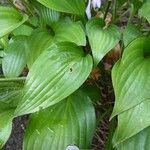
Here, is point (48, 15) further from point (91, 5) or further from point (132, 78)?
point (132, 78)

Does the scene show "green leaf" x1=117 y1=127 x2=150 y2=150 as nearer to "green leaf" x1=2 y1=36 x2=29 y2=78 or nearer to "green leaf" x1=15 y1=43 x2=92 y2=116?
"green leaf" x1=15 y1=43 x2=92 y2=116

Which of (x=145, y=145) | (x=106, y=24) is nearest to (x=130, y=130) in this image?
(x=145, y=145)

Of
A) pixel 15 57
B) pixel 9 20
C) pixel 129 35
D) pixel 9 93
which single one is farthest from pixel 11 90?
pixel 129 35

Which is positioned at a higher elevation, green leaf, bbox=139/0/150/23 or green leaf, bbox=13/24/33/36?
green leaf, bbox=139/0/150/23

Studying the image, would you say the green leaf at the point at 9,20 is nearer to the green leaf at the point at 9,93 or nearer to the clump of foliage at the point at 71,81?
the clump of foliage at the point at 71,81

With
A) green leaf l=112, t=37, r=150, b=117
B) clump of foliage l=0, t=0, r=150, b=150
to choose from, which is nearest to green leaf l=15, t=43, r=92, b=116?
clump of foliage l=0, t=0, r=150, b=150

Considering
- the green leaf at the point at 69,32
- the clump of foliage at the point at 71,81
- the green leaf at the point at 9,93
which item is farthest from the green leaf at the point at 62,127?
the green leaf at the point at 69,32
